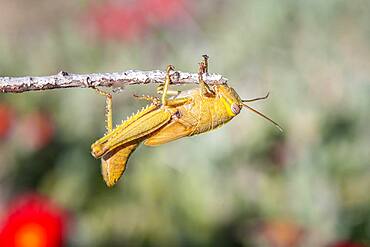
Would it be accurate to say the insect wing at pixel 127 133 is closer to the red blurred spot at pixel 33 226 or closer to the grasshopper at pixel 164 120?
the grasshopper at pixel 164 120

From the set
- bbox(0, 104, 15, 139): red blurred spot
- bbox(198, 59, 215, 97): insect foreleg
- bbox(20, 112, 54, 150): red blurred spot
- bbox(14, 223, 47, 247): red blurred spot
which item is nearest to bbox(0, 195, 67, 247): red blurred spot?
bbox(14, 223, 47, 247): red blurred spot

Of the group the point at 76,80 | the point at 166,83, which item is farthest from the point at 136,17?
the point at 76,80

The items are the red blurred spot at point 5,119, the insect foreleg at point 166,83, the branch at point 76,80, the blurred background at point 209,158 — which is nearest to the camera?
the branch at point 76,80

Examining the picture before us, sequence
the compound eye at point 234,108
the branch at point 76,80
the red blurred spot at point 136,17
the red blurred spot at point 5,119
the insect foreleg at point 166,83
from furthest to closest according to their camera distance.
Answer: the red blurred spot at point 136,17
the red blurred spot at point 5,119
the compound eye at point 234,108
the insect foreleg at point 166,83
the branch at point 76,80

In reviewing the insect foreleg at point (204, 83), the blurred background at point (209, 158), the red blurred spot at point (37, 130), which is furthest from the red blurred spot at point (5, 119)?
the insect foreleg at point (204, 83)

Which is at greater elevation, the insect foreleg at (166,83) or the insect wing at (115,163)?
the insect foreleg at (166,83)

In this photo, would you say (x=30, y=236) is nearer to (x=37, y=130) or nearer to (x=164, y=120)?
(x=37, y=130)

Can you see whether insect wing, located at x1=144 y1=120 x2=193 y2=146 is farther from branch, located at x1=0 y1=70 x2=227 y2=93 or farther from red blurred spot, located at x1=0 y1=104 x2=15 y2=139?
red blurred spot, located at x1=0 y1=104 x2=15 y2=139
